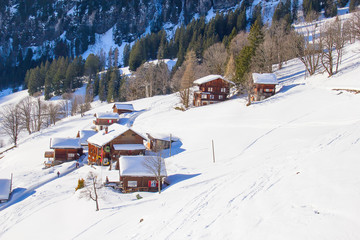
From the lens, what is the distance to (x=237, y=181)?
67.5 feet

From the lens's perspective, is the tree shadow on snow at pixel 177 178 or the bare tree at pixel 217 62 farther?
the bare tree at pixel 217 62

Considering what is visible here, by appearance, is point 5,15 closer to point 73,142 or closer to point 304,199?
point 73,142

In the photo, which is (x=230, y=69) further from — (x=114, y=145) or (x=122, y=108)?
(x=114, y=145)

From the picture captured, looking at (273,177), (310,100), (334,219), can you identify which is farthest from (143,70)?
(334,219)

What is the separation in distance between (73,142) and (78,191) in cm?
1916

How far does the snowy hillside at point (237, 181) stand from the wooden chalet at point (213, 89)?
6.94 meters

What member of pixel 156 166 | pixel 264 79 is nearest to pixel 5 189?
pixel 156 166

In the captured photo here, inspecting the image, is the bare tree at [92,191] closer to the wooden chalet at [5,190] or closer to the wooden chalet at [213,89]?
the wooden chalet at [5,190]

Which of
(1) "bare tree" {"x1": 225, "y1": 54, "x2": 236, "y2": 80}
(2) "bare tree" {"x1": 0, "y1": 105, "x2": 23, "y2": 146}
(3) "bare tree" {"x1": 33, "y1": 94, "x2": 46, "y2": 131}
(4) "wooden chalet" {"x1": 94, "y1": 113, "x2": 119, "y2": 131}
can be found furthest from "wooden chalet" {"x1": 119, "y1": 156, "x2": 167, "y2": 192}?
(3) "bare tree" {"x1": 33, "y1": 94, "x2": 46, "y2": 131}

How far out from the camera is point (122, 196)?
27.5 meters

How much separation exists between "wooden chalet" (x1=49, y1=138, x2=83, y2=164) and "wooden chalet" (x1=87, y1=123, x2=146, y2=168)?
3800 millimetres

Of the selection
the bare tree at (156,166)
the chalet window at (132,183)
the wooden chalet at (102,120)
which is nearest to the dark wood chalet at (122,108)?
the wooden chalet at (102,120)

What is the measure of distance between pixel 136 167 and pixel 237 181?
13.1 meters

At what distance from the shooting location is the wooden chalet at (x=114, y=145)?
39938mm
